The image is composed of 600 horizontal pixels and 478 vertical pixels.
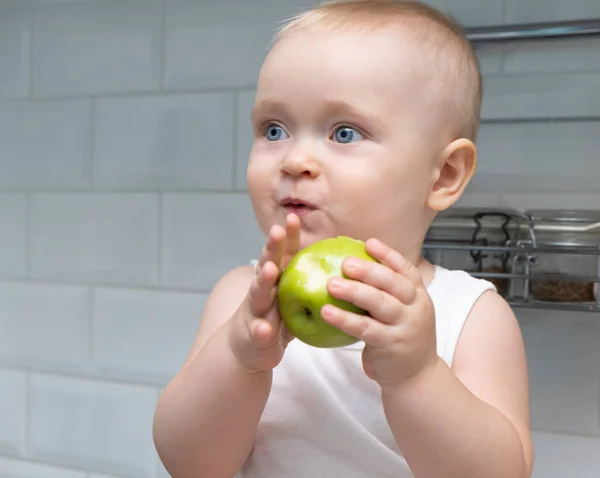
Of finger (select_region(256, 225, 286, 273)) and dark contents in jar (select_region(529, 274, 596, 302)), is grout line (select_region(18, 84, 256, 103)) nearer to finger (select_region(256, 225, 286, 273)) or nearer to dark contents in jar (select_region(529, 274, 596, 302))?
dark contents in jar (select_region(529, 274, 596, 302))

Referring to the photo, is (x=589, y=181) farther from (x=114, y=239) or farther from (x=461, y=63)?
(x=114, y=239)

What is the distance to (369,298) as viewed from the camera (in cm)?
51

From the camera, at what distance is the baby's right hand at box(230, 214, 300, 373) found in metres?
0.54

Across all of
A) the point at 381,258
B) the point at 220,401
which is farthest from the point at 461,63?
the point at 220,401

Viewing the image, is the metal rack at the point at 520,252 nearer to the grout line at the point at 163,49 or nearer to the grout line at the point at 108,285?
the grout line at the point at 108,285

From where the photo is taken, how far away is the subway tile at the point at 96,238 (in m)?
1.24

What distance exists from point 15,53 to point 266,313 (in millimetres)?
1004

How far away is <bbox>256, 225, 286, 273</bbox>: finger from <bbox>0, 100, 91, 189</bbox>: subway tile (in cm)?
83

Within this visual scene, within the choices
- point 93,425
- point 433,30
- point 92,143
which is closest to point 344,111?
point 433,30

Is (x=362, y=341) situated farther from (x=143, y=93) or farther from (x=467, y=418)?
(x=143, y=93)

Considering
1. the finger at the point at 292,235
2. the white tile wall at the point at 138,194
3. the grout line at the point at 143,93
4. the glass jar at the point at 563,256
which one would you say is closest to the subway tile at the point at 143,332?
the white tile wall at the point at 138,194

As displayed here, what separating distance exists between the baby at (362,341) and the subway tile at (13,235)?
690mm

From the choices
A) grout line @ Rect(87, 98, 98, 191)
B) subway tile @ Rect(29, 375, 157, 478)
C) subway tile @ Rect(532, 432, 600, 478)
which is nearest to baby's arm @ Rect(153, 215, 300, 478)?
subway tile @ Rect(532, 432, 600, 478)

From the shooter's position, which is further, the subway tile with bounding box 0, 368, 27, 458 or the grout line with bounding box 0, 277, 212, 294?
the subway tile with bounding box 0, 368, 27, 458
